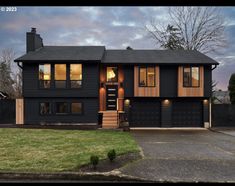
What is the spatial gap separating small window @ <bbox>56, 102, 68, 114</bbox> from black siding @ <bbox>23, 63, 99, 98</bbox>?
0.74m

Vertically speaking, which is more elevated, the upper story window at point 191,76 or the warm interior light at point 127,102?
the upper story window at point 191,76

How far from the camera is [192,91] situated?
22797mm

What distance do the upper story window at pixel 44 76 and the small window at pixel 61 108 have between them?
1714mm

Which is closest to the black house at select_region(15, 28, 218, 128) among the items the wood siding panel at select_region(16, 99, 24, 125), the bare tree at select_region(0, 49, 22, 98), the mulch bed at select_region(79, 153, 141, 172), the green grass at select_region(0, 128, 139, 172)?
the wood siding panel at select_region(16, 99, 24, 125)

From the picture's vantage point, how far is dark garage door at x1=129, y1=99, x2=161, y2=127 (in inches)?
918

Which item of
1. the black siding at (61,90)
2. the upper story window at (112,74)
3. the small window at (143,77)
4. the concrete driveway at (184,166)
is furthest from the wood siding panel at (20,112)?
the concrete driveway at (184,166)

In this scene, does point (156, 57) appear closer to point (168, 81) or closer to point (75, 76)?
point (168, 81)

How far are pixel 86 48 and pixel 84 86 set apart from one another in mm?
5347

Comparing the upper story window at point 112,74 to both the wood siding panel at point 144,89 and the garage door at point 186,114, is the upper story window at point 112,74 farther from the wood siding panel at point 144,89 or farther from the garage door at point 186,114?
the garage door at point 186,114

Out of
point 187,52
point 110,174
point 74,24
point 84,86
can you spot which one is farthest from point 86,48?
point 110,174

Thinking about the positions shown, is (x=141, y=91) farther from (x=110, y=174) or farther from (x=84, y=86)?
(x=110, y=174)

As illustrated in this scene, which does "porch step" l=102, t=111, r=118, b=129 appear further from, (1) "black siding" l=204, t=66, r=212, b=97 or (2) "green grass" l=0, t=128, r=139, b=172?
(2) "green grass" l=0, t=128, r=139, b=172

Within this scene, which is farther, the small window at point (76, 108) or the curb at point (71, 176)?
the small window at point (76, 108)

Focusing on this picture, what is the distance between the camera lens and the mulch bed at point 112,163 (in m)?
7.95
